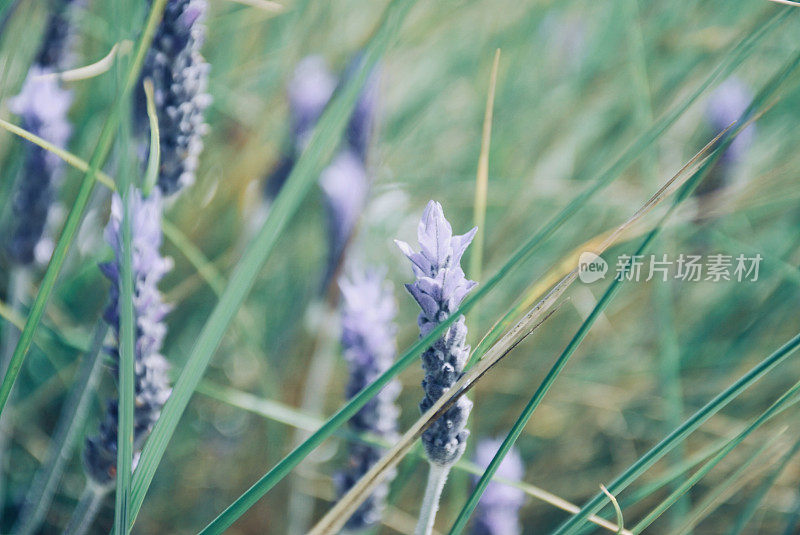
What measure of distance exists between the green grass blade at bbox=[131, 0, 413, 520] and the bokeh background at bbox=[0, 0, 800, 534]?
441 mm

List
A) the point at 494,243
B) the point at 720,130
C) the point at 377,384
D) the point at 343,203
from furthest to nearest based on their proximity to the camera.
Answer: the point at 494,243 < the point at 720,130 < the point at 343,203 < the point at 377,384

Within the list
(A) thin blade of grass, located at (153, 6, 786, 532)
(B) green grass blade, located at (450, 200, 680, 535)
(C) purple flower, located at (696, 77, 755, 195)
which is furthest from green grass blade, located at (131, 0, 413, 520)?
(C) purple flower, located at (696, 77, 755, 195)

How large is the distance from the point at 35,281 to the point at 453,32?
1.08m

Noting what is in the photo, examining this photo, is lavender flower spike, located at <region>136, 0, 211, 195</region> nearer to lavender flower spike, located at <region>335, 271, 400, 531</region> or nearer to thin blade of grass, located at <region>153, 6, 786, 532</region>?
lavender flower spike, located at <region>335, 271, 400, 531</region>

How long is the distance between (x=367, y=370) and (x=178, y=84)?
0.35 meters

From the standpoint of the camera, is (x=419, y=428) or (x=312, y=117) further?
(x=312, y=117)

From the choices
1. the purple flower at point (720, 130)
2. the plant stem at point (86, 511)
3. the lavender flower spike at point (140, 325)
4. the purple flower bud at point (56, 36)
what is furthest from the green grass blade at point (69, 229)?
the purple flower at point (720, 130)

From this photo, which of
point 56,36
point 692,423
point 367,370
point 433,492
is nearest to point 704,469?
point 692,423

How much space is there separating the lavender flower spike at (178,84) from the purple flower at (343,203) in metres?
0.30

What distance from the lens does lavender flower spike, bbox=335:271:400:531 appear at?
688mm

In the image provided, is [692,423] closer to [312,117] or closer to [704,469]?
[704,469]

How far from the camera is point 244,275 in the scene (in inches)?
17.6

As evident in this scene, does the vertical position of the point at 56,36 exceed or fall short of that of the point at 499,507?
it exceeds it

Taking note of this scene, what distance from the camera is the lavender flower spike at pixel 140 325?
0.54 metres
